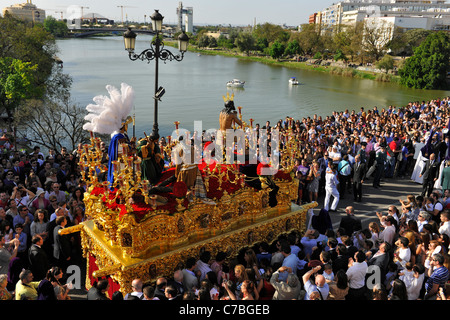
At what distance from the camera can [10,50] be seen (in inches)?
720

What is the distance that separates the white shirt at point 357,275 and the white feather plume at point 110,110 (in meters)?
4.10

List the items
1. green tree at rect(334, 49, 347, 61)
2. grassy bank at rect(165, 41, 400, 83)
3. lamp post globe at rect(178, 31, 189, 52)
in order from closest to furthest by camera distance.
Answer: lamp post globe at rect(178, 31, 189, 52), grassy bank at rect(165, 41, 400, 83), green tree at rect(334, 49, 347, 61)

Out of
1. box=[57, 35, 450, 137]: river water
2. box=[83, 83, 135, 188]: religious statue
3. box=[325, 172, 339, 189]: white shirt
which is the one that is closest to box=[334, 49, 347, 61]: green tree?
box=[57, 35, 450, 137]: river water

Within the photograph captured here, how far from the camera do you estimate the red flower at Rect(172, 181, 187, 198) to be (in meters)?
5.41

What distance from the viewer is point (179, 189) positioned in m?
5.41

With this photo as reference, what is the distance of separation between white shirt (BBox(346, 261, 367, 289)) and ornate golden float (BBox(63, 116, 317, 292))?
203cm

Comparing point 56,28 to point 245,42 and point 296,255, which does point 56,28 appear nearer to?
point 245,42

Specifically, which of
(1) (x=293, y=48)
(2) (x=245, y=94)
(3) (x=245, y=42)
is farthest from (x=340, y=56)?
(2) (x=245, y=94)

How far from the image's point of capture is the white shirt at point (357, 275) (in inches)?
184

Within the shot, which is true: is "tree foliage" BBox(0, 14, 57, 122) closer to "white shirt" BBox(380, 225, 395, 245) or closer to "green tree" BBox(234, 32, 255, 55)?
"white shirt" BBox(380, 225, 395, 245)

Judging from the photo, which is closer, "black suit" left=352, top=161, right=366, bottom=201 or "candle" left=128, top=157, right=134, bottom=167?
"candle" left=128, top=157, right=134, bottom=167

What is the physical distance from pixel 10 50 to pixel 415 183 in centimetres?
2036

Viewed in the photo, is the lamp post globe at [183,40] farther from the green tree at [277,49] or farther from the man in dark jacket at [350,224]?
the green tree at [277,49]

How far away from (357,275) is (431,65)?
1636 inches
